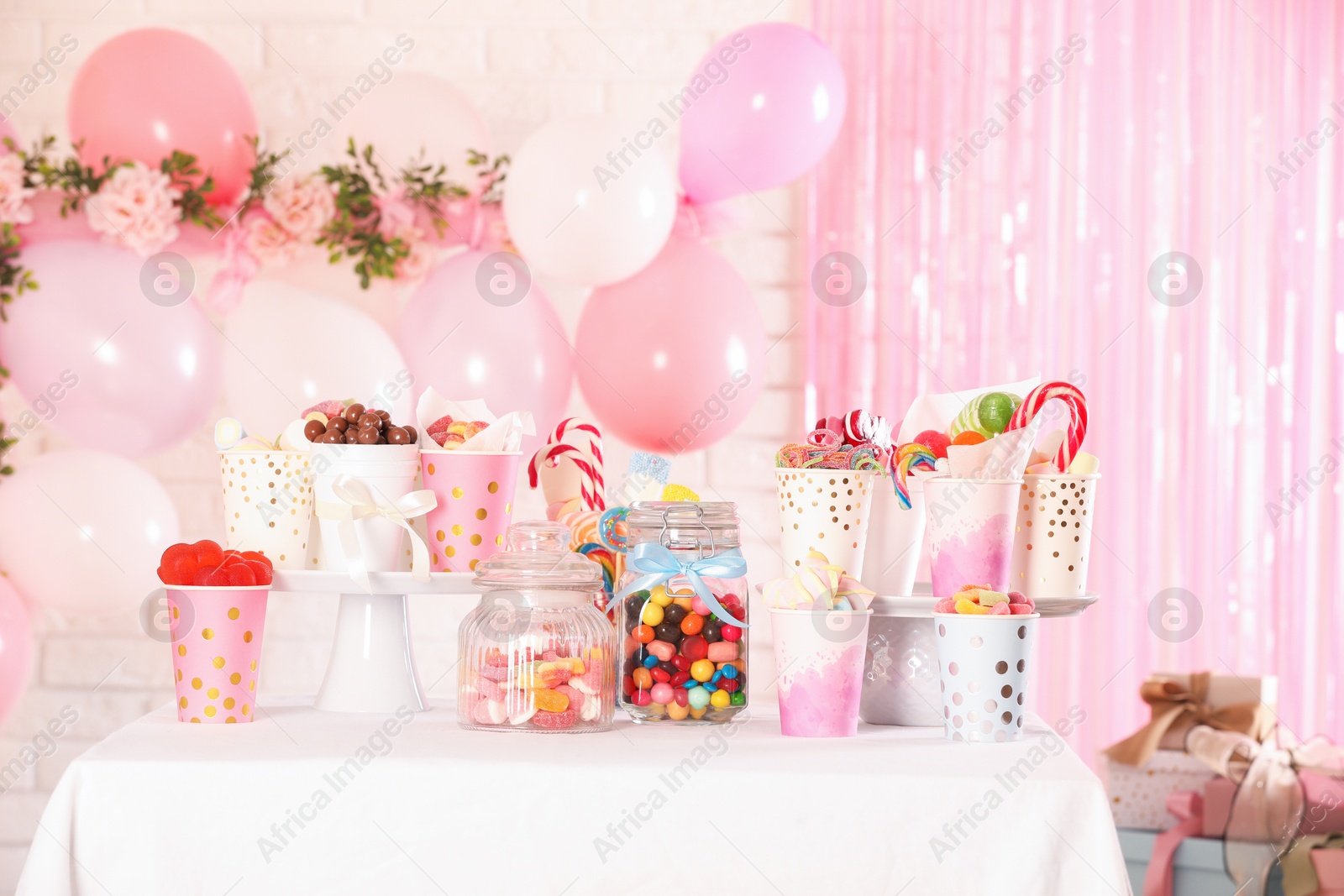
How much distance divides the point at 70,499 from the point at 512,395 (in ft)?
2.47

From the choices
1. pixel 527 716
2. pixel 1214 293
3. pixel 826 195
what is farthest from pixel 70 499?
pixel 1214 293

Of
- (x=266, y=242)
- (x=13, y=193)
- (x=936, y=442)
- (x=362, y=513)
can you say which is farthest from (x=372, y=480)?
(x=13, y=193)

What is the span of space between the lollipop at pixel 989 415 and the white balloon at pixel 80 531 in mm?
1477

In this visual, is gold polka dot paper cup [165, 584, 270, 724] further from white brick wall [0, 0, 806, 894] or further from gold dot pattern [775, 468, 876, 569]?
white brick wall [0, 0, 806, 894]

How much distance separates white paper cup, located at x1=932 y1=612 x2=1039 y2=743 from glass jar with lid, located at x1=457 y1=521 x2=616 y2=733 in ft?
1.02

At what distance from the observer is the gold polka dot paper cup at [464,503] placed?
4.11 feet

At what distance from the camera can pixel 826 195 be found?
8.37 ft

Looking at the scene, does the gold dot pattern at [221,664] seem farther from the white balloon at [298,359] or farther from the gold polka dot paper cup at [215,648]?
the white balloon at [298,359]

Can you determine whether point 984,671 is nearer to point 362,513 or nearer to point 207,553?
point 362,513

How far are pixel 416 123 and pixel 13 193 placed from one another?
2.40ft

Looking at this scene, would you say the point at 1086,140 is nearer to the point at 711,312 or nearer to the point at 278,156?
the point at 711,312

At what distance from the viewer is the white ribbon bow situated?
1.21 metres

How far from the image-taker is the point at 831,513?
3.98ft

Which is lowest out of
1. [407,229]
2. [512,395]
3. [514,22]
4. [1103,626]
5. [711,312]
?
[1103,626]
